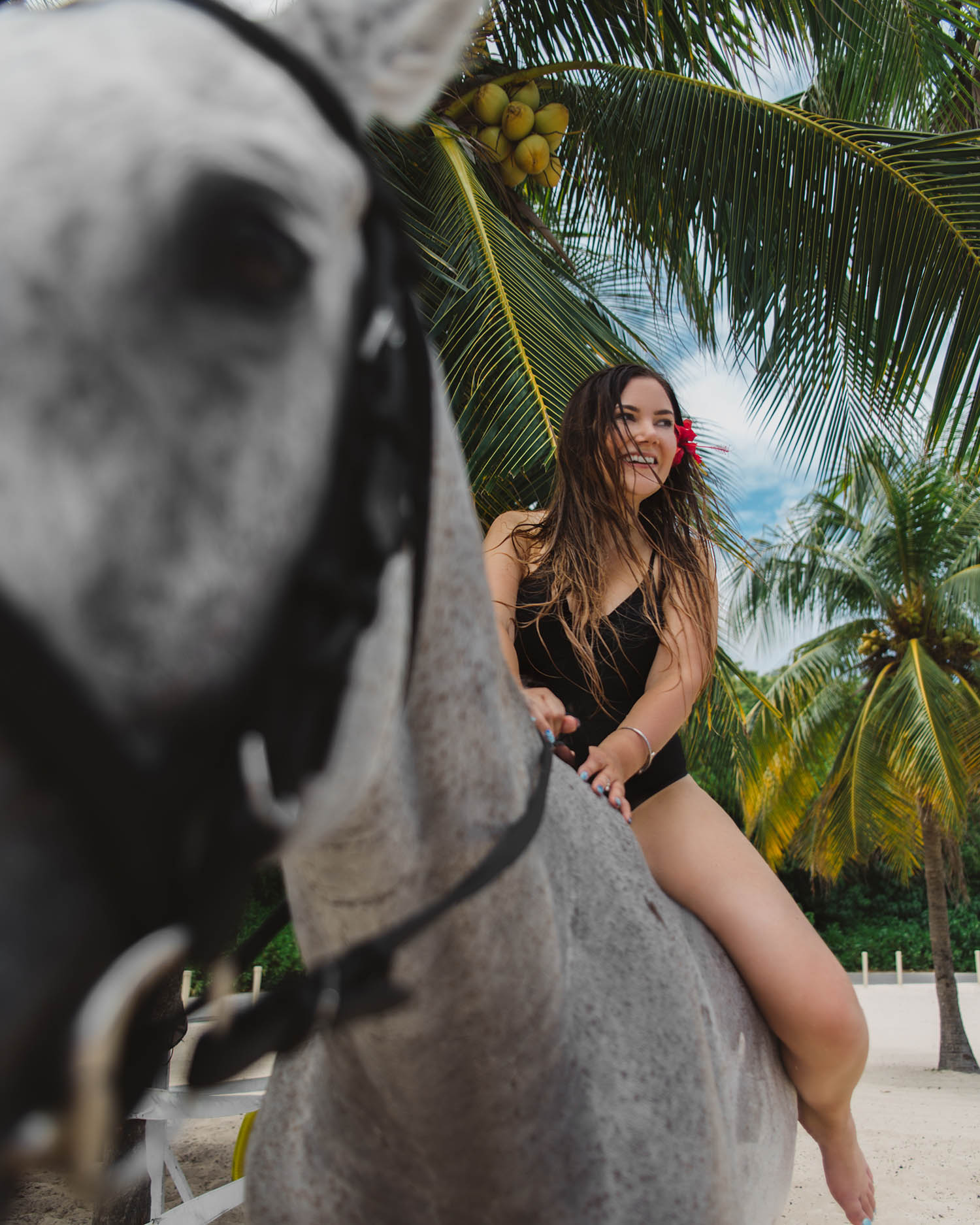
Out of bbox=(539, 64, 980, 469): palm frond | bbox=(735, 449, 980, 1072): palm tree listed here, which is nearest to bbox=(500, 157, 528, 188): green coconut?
bbox=(539, 64, 980, 469): palm frond

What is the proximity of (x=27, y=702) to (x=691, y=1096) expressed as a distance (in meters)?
1.04

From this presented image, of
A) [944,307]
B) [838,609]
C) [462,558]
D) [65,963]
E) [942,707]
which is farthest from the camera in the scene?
[838,609]

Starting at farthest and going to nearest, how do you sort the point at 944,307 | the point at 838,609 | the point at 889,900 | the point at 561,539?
the point at 889,900, the point at 838,609, the point at 944,307, the point at 561,539

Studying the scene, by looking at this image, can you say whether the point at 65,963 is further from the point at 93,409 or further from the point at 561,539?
the point at 561,539

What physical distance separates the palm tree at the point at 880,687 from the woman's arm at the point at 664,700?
428 inches

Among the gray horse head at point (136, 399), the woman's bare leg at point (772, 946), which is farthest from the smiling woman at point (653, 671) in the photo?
the gray horse head at point (136, 399)

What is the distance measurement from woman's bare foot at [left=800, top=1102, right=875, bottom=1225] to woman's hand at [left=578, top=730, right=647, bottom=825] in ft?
2.90

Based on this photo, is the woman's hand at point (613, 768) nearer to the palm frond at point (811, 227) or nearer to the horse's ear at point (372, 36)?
the horse's ear at point (372, 36)

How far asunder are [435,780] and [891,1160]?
26.1 ft

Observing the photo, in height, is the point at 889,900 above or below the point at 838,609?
below

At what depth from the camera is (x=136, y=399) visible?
0.53 metres

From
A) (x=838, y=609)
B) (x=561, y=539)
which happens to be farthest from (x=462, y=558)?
(x=838, y=609)

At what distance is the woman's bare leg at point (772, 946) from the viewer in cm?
171

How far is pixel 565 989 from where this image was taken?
1.10 metres
